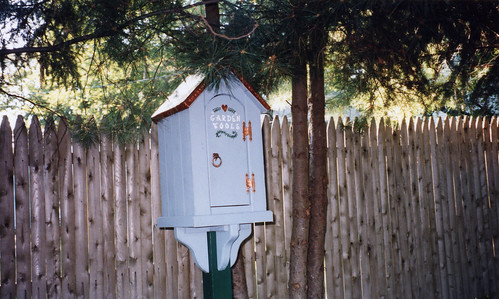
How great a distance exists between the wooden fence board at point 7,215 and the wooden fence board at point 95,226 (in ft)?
1.72

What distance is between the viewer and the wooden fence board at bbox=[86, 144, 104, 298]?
409cm

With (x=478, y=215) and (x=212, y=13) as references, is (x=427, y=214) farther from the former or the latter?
(x=212, y=13)

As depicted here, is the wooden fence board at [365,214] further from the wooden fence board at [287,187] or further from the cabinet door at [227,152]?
the cabinet door at [227,152]

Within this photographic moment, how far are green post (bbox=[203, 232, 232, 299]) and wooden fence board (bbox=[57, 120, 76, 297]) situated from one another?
1013mm

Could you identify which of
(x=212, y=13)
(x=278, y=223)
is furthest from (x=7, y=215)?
(x=278, y=223)

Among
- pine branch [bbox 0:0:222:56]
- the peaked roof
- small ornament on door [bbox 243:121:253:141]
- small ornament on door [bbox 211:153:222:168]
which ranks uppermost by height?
pine branch [bbox 0:0:222:56]

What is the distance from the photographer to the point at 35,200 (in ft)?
12.9

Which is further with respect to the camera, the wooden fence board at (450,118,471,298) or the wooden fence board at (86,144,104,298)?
the wooden fence board at (450,118,471,298)

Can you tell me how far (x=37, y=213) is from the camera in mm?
3939

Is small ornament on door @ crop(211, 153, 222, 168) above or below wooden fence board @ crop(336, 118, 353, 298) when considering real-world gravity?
above

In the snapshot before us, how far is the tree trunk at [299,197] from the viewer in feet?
15.3

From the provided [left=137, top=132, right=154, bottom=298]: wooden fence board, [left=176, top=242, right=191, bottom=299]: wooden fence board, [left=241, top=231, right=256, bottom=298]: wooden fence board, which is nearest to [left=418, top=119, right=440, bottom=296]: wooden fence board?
[left=241, top=231, right=256, bottom=298]: wooden fence board

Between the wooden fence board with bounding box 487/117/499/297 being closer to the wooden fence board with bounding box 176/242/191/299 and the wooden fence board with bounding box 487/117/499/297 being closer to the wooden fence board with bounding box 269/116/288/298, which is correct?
the wooden fence board with bounding box 269/116/288/298

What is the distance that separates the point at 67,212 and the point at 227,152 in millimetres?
1291
